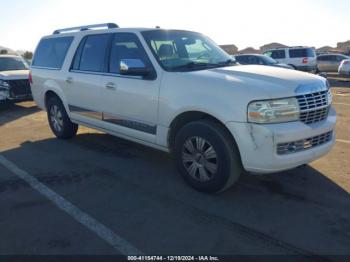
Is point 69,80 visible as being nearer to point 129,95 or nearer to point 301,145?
point 129,95

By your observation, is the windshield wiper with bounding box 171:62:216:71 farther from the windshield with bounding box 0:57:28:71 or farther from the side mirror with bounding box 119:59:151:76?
the windshield with bounding box 0:57:28:71

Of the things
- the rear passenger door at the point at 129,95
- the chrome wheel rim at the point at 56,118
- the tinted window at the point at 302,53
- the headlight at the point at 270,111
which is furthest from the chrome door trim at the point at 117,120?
the tinted window at the point at 302,53

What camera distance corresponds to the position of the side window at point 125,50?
201 inches

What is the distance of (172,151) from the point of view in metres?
4.85

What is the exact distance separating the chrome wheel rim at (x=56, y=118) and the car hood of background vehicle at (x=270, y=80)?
144 inches

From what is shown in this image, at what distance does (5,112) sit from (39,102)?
4.19 metres

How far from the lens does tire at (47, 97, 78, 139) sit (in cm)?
710

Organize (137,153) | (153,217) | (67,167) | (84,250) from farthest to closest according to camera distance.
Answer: (137,153)
(67,167)
(153,217)
(84,250)

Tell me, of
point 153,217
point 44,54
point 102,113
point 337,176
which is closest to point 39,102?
point 44,54

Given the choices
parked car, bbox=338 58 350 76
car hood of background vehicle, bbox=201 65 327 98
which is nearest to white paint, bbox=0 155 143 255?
car hood of background vehicle, bbox=201 65 327 98

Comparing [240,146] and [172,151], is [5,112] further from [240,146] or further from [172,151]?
[240,146]

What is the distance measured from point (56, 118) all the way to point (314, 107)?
495 cm

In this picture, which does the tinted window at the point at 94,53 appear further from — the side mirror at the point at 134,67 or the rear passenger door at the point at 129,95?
the side mirror at the point at 134,67

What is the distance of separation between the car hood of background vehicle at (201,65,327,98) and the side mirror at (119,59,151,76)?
31.2 inches
